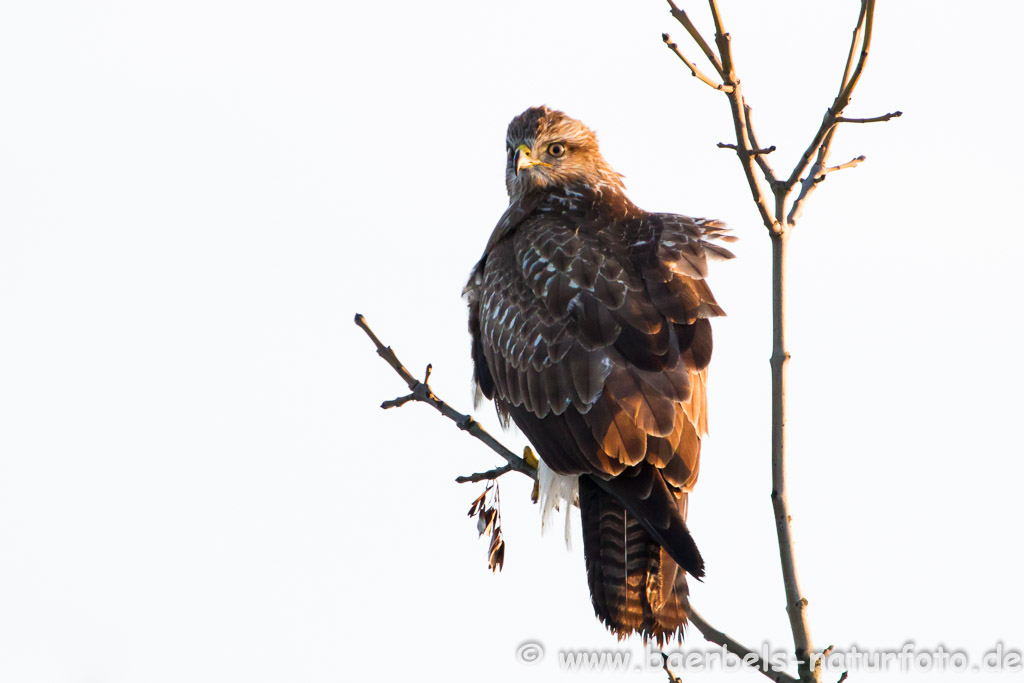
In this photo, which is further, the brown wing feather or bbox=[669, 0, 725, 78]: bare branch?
the brown wing feather

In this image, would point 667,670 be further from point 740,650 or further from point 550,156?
point 550,156

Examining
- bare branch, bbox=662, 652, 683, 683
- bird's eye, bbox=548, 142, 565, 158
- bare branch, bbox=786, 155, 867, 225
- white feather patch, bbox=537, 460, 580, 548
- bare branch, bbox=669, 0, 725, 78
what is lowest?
bare branch, bbox=662, 652, 683, 683

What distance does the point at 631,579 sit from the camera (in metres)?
5.36

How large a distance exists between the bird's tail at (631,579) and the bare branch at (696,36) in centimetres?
222

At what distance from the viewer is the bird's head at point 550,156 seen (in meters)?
8.09

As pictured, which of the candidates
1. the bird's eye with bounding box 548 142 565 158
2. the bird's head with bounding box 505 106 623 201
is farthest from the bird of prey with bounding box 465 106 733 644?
the bird's eye with bounding box 548 142 565 158

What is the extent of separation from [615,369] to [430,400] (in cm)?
101

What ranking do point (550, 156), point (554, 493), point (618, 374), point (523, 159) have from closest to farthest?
point (618, 374) → point (554, 493) → point (523, 159) → point (550, 156)

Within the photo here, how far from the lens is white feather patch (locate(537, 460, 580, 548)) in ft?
20.2

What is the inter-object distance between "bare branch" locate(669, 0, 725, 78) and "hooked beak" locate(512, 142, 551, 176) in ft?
12.2

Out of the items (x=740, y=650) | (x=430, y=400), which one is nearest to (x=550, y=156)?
(x=430, y=400)

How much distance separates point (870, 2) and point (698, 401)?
2298mm

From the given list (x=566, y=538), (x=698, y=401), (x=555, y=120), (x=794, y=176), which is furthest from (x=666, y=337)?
(x=555, y=120)

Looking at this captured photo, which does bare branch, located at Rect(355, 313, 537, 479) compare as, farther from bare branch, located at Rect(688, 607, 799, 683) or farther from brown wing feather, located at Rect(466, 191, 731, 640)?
bare branch, located at Rect(688, 607, 799, 683)
